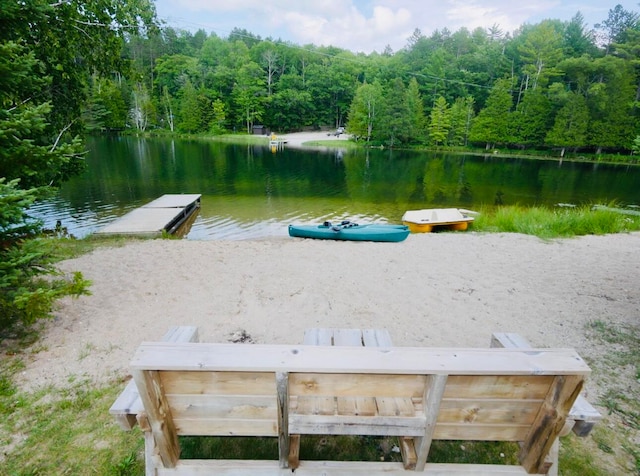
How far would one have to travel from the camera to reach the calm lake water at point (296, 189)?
558 inches

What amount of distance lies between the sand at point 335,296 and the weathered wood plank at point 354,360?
8.47 feet

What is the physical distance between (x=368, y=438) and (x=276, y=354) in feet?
5.11

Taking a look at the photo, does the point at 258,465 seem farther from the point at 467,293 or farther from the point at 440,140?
the point at 440,140

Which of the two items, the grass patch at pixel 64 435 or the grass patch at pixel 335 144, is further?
the grass patch at pixel 335 144

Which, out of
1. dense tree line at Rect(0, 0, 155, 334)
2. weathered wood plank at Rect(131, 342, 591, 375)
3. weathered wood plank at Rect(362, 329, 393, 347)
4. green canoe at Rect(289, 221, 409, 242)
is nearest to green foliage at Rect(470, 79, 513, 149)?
green canoe at Rect(289, 221, 409, 242)

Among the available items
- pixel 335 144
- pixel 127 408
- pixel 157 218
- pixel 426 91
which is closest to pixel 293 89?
pixel 335 144

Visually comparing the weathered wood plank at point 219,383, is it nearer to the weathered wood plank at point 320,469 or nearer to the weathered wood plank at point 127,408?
the weathered wood plank at point 127,408

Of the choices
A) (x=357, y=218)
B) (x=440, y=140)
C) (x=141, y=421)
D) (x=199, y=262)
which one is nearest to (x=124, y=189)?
(x=357, y=218)

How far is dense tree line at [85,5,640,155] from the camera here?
137 ft

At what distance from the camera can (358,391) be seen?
5.65 ft

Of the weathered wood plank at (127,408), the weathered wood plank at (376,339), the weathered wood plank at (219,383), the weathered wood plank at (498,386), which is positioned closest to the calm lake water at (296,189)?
the weathered wood plank at (376,339)

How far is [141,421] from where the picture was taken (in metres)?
1.84

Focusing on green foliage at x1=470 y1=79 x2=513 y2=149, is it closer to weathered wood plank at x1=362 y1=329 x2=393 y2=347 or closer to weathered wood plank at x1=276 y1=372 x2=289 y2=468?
→ weathered wood plank at x1=362 y1=329 x2=393 y2=347

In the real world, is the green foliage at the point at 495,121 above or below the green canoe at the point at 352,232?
above
